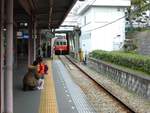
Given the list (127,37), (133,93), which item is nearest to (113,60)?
(133,93)

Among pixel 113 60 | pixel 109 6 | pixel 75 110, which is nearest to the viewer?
pixel 75 110

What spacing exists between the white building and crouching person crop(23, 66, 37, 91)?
98.5 feet

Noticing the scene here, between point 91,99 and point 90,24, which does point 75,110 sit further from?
point 90,24

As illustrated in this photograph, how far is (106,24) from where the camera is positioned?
4784 cm

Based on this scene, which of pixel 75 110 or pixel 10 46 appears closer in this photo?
pixel 10 46

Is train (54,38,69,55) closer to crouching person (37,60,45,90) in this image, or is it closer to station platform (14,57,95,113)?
station platform (14,57,95,113)

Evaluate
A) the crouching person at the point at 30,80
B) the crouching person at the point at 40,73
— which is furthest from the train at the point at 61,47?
the crouching person at the point at 30,80

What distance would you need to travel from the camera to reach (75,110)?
1269 centimetres

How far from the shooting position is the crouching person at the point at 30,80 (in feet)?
55.9

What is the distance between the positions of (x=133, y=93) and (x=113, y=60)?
10835mm

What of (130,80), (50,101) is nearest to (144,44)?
(130,80)

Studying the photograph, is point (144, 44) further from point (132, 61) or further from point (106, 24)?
point (132, 61)

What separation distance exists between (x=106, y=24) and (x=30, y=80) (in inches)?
1240

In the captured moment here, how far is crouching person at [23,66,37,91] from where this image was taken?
17047mm
